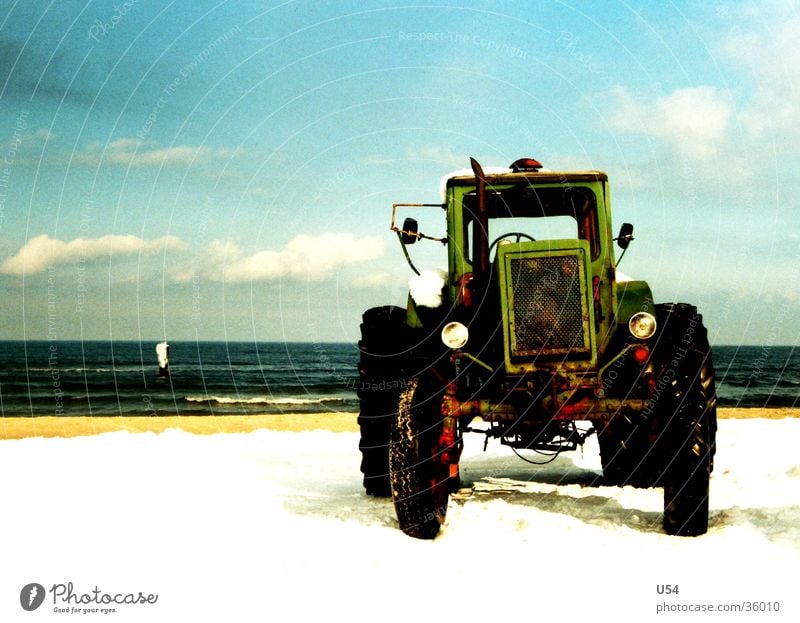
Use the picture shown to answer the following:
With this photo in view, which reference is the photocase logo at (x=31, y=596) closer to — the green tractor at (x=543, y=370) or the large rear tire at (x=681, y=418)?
the green tractor at (x=543, y=370)

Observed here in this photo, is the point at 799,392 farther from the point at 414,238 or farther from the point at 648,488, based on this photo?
Answer: the point at 414,238

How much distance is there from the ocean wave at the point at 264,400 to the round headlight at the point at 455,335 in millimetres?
26214

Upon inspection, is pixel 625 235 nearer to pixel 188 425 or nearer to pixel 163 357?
pixel 188 425

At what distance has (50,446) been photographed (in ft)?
40.3

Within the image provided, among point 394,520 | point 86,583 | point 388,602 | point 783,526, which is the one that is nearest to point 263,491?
point 394,520

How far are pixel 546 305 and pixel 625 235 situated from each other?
5.24ft

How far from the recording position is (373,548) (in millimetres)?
6027

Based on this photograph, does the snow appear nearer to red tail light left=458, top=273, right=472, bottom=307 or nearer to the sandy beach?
red tail light left=458, top=273, right=472, bottom=307

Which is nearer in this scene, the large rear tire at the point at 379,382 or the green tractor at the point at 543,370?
the green tractor at the point at 543,370

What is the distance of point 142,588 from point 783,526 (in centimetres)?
463

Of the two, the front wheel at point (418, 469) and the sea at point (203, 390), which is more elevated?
the front wheel at point (418, 469)

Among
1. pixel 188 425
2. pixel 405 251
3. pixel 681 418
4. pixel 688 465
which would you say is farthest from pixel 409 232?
pixel 188 425
